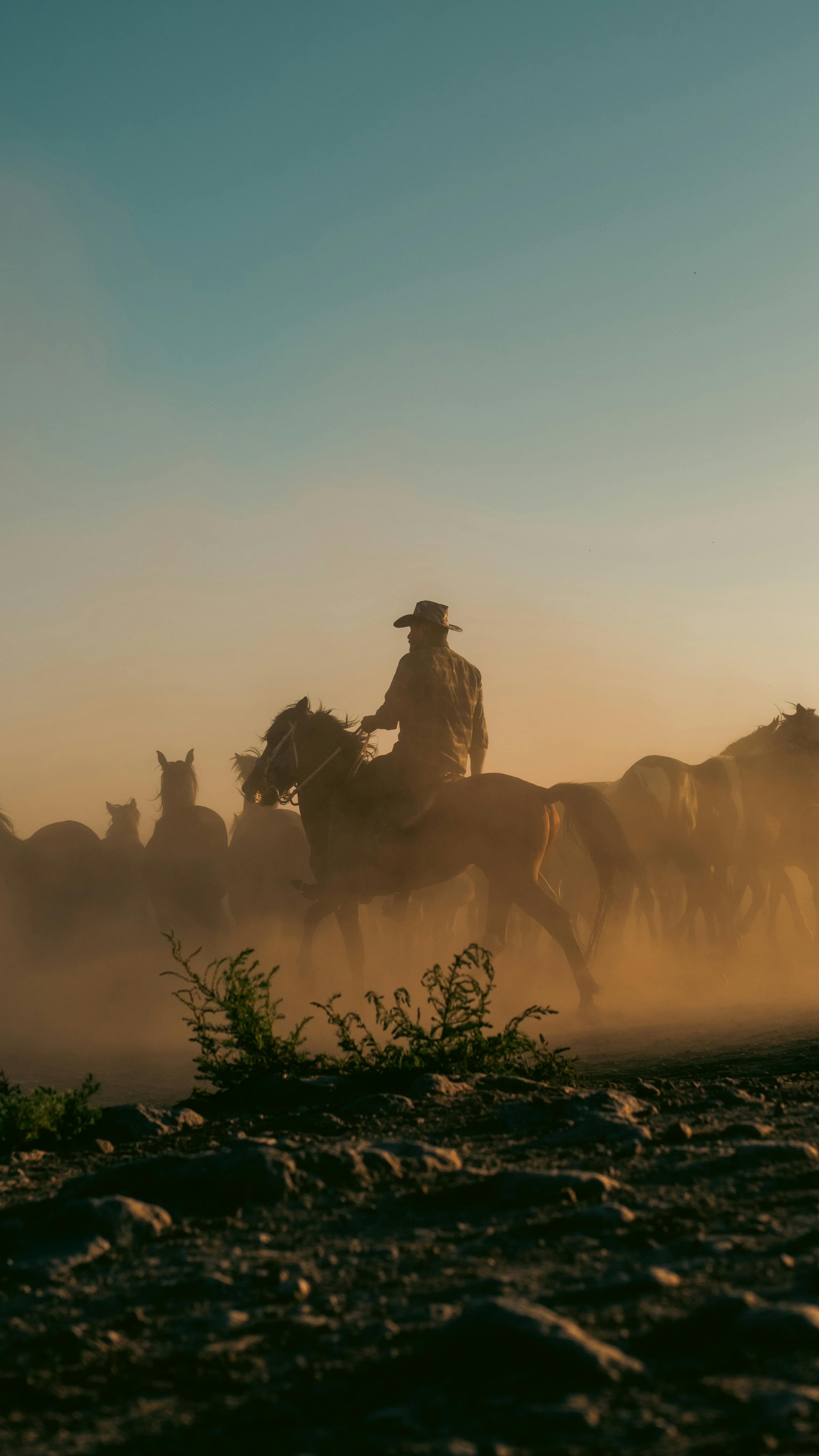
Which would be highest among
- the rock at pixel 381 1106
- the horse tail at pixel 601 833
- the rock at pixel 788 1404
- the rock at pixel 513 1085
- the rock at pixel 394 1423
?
the horse tail at pixel 601 833

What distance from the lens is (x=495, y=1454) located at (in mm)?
1438

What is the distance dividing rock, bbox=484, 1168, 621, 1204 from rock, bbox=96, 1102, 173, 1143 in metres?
1.75

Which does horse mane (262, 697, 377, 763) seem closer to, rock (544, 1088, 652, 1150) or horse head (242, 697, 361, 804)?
horse head (242, 697, 361, 804)

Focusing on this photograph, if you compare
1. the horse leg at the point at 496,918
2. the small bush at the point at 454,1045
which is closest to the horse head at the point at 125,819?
the horse leg at the point at 496,918

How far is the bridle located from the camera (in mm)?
11273

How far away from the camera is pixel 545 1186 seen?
266 cm

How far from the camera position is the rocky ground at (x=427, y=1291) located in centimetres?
156

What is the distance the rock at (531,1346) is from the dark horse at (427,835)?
8.39 metres

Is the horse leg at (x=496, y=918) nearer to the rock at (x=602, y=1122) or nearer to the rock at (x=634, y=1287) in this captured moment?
the rock at (x=602, y=1122)

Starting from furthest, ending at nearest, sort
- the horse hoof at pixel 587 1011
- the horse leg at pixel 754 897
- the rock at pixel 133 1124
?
the horse leg at pixel 754 897 → the horse hoof at pixel 587 1011 → the rock at pixel 133 1124

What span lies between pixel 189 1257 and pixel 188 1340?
1.52ft

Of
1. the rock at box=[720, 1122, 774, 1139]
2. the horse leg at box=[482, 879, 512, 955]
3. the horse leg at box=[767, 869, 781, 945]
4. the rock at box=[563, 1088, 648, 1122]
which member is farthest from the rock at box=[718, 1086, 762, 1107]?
the horse leg at box=[767, 869, 781, 945]

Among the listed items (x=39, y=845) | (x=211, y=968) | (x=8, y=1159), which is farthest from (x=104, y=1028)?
(x=8, y=1159)

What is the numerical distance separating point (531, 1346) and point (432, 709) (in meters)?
9.30
